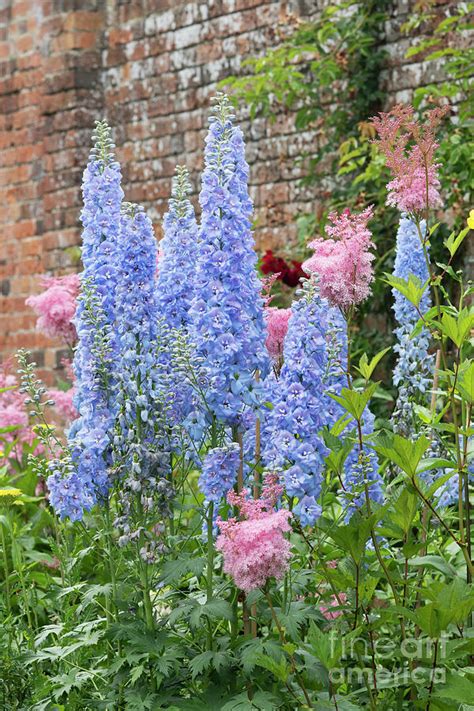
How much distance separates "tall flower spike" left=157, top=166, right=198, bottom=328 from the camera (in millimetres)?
2727

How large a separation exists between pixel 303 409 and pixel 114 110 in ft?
23.2

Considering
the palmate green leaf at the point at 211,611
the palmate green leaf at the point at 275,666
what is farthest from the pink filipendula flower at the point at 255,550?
the palmate green leaf at the point at 211,611

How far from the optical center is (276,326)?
285 cm

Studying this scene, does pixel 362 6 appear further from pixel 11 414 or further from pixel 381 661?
pixel 381 661

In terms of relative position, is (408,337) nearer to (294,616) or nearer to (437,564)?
(437,564)

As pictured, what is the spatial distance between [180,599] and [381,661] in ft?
1.76

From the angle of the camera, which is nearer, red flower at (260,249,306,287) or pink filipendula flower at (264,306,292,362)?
pink filipendula flower at (264,306,292,362)

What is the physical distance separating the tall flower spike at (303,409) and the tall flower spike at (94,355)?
0.39m

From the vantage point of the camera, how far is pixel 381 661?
9.50ft

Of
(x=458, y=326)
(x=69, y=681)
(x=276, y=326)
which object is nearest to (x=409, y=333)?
(x=276, y=326)

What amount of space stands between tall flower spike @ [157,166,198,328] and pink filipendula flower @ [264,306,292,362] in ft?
0.67

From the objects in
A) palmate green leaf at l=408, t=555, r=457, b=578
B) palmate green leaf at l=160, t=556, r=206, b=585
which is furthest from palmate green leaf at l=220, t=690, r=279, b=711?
palmate green leaf at l=408, t=555, r=457, b=578

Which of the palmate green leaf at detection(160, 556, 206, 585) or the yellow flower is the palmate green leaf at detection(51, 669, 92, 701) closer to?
the palmate green leaf at detection(160, 556, 206, 585)

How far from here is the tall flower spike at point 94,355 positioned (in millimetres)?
2688
